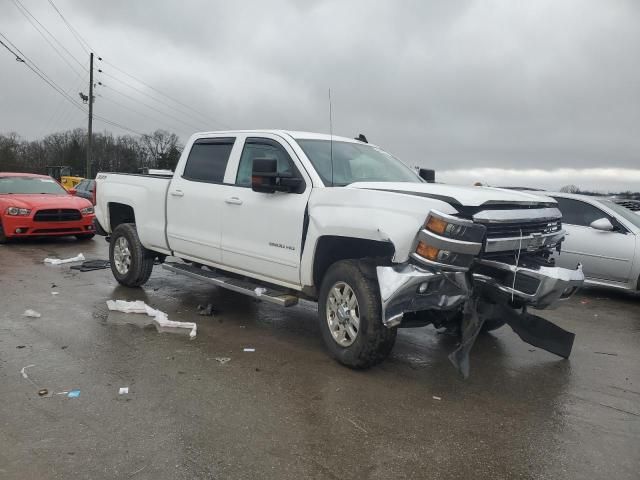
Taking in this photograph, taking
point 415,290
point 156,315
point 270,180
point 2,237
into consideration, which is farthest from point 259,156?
point 2,237

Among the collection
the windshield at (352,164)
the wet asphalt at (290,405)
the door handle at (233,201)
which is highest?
the windshield at (352,164)

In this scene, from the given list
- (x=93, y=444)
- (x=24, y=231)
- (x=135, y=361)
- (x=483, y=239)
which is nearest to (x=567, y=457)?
(x=483, y=239)

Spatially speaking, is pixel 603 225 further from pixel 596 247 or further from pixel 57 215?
pixel 57 215

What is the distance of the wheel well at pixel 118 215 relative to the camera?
7.75 metres

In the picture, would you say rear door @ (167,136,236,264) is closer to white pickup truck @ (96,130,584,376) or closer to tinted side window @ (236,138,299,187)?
white pickup truck @ (96,130,584,376)

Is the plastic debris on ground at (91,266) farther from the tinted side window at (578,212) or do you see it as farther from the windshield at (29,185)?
the tinted side window at (578,212)

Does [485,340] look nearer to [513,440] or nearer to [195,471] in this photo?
[513,440]

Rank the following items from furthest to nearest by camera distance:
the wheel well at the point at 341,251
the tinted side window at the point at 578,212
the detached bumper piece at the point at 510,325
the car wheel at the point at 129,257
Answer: the tinted side window at the point at 578,212, the car wheel at the point at 129,257, the wheel well at the point at 341,251, the detached bumper piece at the point at 510,325

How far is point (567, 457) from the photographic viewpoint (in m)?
3.24

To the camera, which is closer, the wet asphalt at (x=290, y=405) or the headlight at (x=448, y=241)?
the wet asphalt at (x=290, y=405)

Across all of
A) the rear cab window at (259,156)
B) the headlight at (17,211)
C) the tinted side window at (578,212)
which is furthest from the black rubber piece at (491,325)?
the headlight at (17,211)

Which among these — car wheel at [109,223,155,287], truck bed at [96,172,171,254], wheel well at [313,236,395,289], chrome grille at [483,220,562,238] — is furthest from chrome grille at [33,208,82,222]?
chrome grille at [483,220,562,238]

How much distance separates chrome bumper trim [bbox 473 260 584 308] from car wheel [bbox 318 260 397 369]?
0.85 m

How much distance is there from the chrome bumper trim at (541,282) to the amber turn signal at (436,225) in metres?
0.61
